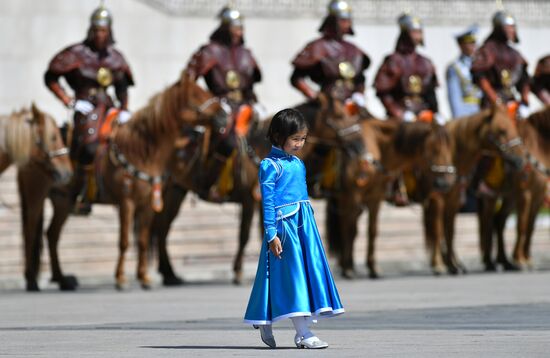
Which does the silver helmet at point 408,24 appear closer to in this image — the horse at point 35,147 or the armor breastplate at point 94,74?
the armor breastplate at point 94,74

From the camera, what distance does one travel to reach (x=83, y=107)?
20.5 m

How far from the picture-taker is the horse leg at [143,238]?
2030 centimetres

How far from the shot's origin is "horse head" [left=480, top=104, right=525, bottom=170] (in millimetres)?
22766

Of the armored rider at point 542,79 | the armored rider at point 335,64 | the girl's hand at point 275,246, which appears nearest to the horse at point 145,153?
the armored rider at point 335,64

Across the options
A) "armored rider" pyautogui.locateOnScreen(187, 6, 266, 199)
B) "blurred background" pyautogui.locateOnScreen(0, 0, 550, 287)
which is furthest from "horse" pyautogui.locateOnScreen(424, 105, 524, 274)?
"armored rider" pyautogui.locateOnScreen(187, 6, 266, 199)

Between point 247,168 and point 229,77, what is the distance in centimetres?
113

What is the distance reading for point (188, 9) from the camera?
109 ft

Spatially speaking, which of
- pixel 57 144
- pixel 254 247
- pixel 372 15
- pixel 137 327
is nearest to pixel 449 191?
pixel 254 247

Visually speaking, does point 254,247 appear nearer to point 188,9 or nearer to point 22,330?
point 188,9

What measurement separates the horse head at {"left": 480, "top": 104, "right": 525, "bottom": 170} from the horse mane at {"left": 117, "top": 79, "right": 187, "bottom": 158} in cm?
469

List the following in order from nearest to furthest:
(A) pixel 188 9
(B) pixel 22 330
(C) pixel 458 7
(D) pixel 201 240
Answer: (B) pixel 22 330 < (D) pixel 201 240 < (A) pixel 188 9 < (C) pixel 458 7

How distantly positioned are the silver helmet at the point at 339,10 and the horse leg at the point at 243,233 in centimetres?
291

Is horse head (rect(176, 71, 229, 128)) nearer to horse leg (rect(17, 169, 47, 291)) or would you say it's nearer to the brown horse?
horse leg (rect(17, 169, 47, 291))

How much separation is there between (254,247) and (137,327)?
12062 millimetres
